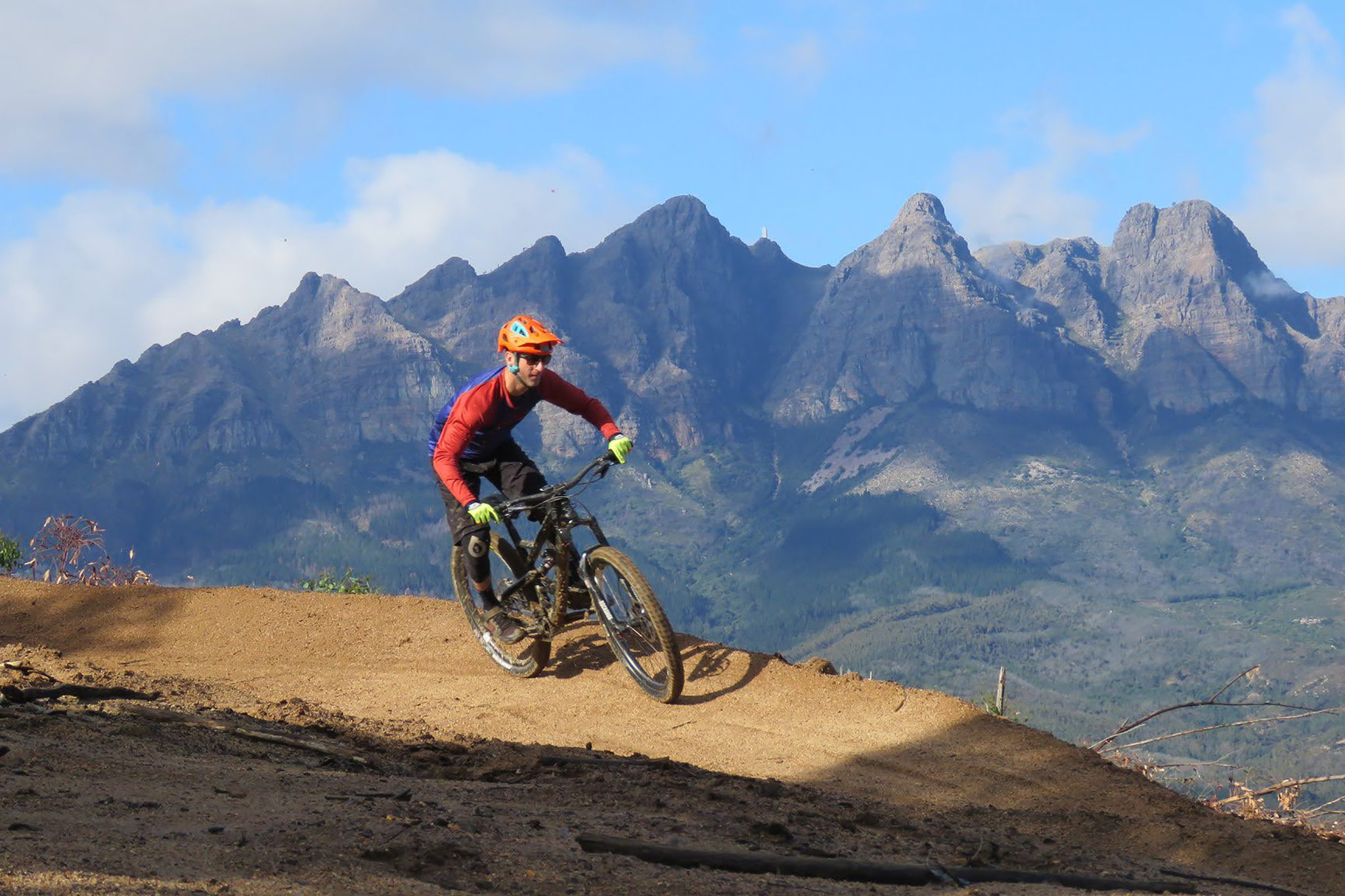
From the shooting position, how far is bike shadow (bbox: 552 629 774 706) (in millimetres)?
11828

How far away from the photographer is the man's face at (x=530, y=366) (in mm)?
11438

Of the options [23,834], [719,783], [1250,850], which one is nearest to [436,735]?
[719,783]

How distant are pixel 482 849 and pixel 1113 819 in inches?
178

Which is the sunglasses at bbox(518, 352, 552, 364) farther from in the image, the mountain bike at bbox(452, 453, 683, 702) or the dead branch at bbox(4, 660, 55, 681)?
the dead branch at bbox(4, 660, 55, 681)

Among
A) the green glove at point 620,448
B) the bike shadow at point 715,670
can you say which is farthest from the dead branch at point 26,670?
the bike shadow at point 715,670

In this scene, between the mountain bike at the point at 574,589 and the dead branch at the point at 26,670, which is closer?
the dead branch at the point at 26,670

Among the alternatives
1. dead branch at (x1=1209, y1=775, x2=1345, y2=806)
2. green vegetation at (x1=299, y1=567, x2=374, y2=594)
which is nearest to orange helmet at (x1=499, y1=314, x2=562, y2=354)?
dead branch at (x1=1209, y1=775, x2=1345, y2=806)

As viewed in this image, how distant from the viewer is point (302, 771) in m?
8.12

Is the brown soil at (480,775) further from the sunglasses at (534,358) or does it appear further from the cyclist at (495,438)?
the sunglasses at (534,358)

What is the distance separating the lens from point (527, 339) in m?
11.4

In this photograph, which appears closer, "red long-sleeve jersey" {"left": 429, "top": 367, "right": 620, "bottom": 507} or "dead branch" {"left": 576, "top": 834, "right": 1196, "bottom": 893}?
"dead branch" {"left": 576, "top": 834, "right": 1196, "bottom": 893}

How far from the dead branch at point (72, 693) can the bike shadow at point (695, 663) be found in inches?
154

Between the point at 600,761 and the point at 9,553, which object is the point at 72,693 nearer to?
the point at 600,761

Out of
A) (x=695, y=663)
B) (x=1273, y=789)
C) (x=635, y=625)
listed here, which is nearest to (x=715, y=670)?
(x=695, y=663)
